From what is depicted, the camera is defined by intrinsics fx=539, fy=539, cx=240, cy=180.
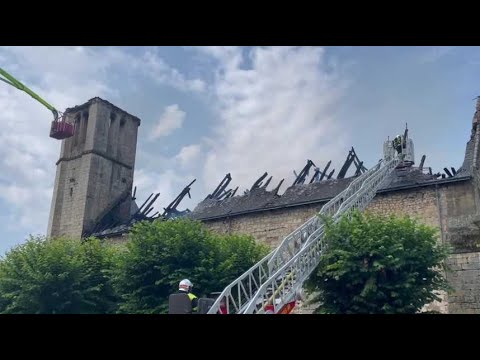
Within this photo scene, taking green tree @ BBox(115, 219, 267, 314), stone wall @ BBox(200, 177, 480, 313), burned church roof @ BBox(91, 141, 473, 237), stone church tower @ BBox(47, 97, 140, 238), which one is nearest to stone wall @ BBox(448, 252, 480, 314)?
stone wall @ BBox(200, 177, 480, 313)

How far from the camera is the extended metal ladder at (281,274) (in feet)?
35.9

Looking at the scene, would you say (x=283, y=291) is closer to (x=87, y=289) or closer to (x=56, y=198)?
(x=87, y=289)

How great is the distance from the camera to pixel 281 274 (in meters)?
12.3

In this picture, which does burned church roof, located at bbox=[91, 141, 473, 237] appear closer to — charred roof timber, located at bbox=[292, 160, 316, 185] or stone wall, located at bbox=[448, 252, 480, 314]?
charred roof timber, located at bbox=[292, 160, 316, 185]

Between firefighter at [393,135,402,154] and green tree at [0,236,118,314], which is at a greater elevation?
firefighter at [393,135,402,154]

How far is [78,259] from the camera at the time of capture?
18.2 metres

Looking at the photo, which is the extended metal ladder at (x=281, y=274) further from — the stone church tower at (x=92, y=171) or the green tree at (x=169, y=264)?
the stone church tower at (x=92, y=171)

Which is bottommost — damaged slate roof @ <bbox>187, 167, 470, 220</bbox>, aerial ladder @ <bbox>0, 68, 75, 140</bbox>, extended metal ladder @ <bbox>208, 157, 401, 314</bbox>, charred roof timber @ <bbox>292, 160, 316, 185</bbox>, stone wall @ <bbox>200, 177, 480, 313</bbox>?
extended metal ladder @ <bbox>208, 157, 401, 314</bbox>

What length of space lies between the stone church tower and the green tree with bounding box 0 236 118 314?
12.2 m

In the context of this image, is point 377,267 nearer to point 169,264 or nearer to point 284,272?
point 284,272

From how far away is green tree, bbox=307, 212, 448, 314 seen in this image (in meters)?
13.4
